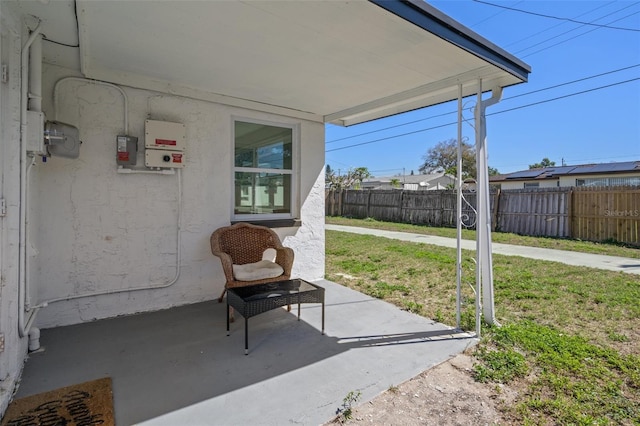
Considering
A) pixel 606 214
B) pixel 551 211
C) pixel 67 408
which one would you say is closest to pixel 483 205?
pixel 67 408

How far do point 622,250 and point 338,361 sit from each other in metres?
8.49

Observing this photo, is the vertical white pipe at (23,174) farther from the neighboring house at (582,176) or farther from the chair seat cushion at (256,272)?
the neighboring house at (582,176)

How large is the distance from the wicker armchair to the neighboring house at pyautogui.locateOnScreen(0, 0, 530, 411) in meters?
0.25

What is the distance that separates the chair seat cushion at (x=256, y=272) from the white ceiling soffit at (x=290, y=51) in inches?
82.6

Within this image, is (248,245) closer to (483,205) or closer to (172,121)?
(172,121)

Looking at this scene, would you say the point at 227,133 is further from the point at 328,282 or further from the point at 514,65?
the point at 514,65

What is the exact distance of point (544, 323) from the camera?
3.42 metres

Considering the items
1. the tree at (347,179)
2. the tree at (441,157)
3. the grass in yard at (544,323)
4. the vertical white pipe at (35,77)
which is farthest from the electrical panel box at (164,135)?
the tree at (441,157)

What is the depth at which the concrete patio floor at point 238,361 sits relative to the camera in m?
2.01

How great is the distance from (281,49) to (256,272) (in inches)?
88.3

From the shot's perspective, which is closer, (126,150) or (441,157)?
(126,150)

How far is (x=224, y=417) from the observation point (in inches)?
75.1

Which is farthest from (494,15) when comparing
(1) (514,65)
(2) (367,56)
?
(2) (367,56)

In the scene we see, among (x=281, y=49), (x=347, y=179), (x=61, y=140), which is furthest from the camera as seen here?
(x=347, y=179)
